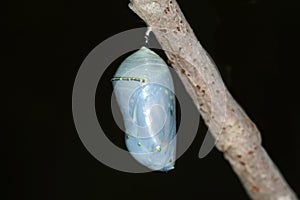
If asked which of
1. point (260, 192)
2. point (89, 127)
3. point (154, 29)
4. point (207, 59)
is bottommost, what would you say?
point (260, 192)

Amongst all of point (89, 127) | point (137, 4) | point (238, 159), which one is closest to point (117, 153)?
point (89, 127)

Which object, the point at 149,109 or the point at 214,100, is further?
the point at 149,109

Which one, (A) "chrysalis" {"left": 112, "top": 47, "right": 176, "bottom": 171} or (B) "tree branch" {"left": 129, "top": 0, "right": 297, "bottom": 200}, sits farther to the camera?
(A) "chrysalis" {"left": 112, "top": 47, "right": 176, "bottom": 171}

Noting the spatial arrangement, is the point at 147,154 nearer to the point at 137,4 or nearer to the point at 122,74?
the point at 122,74

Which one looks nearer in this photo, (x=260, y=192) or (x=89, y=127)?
(x=260, y=192)
